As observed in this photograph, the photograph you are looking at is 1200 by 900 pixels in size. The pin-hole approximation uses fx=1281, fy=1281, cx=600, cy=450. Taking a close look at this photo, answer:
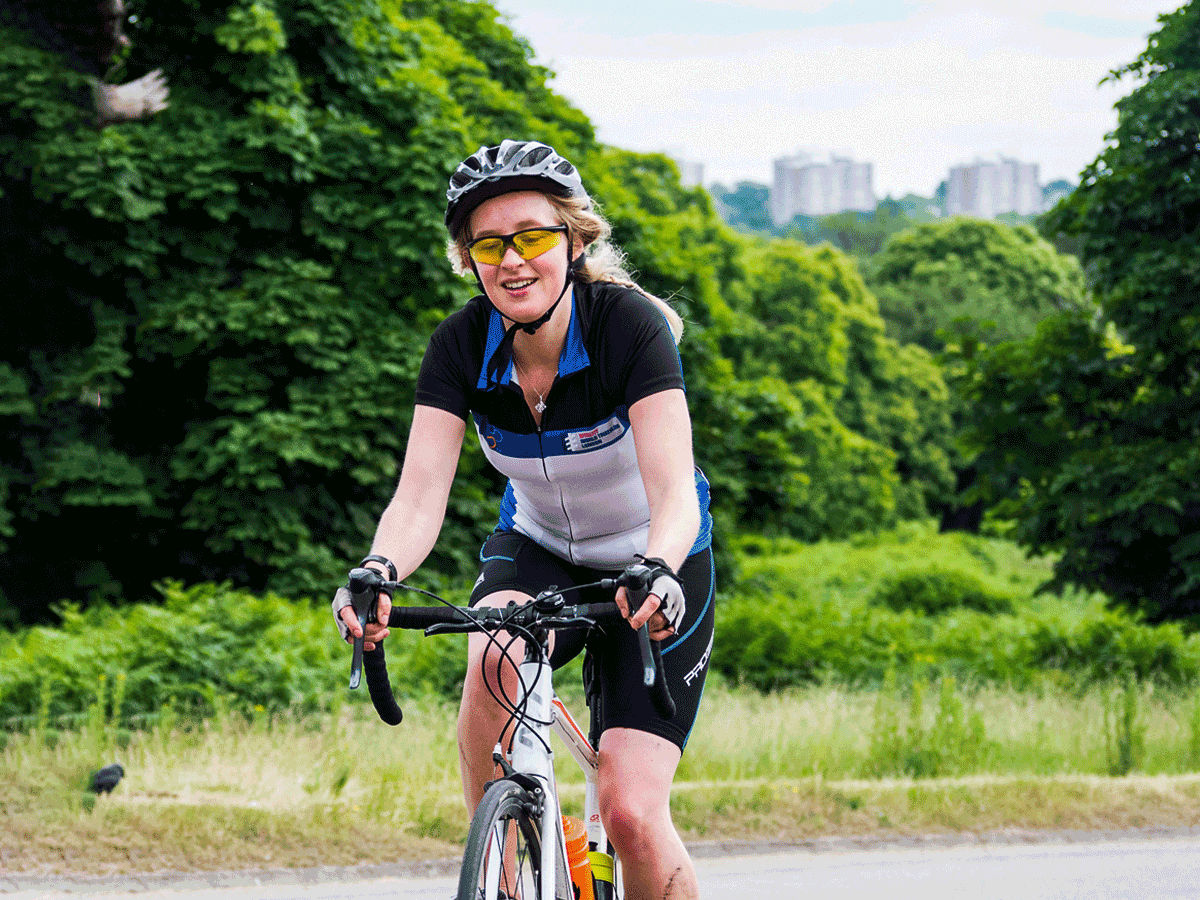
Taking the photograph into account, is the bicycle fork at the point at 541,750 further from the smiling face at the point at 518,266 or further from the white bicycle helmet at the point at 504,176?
the white bicycle helmet at the point at 504,176

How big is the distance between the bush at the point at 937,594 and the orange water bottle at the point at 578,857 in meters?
26.2

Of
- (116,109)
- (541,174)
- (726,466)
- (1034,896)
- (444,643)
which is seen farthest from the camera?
(726,466)

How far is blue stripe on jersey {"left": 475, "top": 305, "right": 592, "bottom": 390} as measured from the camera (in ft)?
10.3

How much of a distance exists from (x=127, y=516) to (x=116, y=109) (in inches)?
171

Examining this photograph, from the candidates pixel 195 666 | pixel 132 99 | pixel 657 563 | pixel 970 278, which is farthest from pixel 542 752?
pixel 970 278

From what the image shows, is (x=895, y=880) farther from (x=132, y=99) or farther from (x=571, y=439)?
(x=132, y=99)

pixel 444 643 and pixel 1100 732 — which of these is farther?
pixel 444 643

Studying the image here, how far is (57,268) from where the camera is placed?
1360cm

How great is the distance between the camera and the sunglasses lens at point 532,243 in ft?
9.96

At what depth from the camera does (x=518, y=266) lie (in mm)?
3031

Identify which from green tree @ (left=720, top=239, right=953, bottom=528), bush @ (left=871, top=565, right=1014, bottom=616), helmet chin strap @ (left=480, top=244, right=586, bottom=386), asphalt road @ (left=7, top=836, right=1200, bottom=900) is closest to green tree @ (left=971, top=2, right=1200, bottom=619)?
asphalt road @ (left=7, top=836, right=1200, bottom=900)

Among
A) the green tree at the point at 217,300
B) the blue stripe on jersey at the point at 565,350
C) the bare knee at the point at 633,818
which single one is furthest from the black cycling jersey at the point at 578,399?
the green tree at the point at 217,300

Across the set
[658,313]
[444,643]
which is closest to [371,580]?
[658,313]

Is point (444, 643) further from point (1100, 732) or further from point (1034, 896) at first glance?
point (1034, 896)
